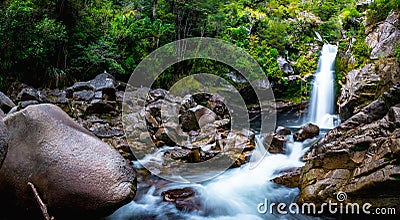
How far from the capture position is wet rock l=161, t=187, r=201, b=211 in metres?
4.85

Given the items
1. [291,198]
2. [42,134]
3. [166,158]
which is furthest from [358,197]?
[42,134]

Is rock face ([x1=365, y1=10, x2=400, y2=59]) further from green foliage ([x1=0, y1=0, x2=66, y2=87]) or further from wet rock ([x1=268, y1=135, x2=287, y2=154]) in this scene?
green foliage ([x1=0, y1=0, x2=66, y2=87])

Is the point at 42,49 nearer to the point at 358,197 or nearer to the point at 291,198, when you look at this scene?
the point at 291,198

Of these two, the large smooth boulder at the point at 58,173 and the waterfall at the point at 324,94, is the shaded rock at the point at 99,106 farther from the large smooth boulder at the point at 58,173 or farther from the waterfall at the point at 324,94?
the waterfall at the point at 324,94

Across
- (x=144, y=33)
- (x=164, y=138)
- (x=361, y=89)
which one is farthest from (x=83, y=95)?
(x=361, y=89)

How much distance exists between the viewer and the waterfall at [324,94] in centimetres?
1153

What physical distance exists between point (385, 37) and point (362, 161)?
624 cm

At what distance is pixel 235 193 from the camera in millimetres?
5750

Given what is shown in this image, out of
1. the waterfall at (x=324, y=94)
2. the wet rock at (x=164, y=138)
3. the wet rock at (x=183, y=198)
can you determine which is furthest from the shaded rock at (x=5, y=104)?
the waterfall at (x=324, y=94)

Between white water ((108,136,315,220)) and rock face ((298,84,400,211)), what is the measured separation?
0.62 metres

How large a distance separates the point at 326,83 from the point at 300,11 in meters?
9.60

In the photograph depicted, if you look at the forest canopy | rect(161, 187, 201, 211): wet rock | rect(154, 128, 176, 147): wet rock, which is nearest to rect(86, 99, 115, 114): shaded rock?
rect(154, 128, 176, 147): wet rock

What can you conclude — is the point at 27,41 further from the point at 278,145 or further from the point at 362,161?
the point at 362,161

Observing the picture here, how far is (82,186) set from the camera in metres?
3.76
